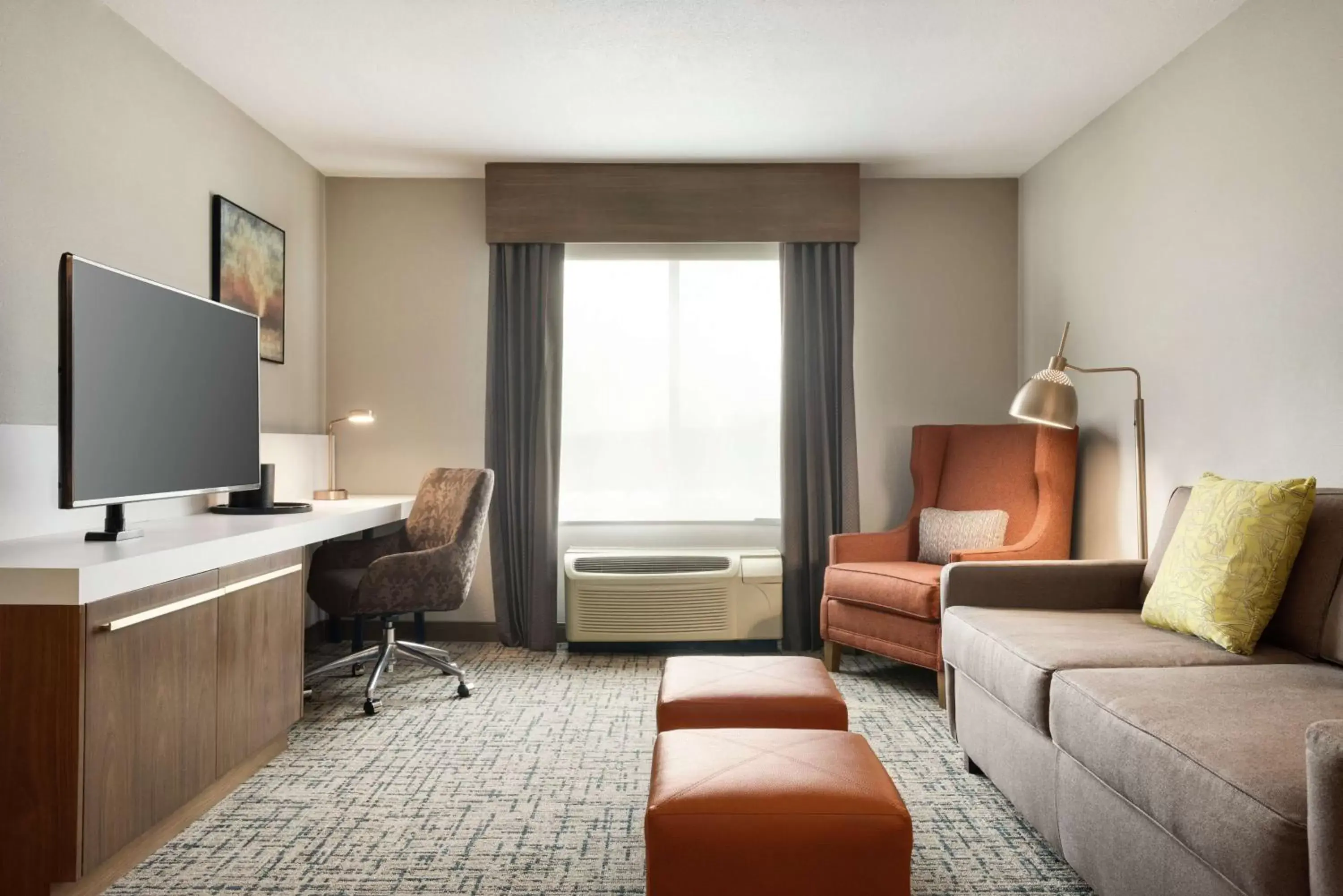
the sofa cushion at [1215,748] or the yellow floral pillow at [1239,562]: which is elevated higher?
the yellow floral pillow at [1239,562]

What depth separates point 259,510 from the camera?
11.3ft

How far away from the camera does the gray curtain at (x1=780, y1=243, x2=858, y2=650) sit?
4.68 meters

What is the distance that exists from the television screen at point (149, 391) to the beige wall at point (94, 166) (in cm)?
38

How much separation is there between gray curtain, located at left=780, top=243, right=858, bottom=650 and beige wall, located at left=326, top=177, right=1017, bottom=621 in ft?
0.60

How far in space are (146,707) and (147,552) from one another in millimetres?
377

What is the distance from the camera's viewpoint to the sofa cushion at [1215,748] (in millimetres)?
1385

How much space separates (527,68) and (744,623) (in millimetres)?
2706

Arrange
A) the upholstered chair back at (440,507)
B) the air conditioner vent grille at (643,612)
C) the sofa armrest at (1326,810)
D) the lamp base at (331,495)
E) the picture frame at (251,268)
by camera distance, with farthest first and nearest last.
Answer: the air conditioner vent grille at (643,612)
the lamp base at (331,495)
the upholstered chair back at (440,507)
the picture frame at (251,268)
the sofa armrest at (1326,810)

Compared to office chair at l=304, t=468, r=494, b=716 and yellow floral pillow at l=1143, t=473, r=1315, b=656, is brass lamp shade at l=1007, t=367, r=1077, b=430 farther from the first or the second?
office chair at l=304, t=468, r=494, b=716

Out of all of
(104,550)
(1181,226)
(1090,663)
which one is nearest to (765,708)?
(1090,663)

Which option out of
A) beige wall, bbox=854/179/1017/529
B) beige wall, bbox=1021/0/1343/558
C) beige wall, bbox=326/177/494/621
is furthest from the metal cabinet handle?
beige wall, bbox=1021/0/1343/558

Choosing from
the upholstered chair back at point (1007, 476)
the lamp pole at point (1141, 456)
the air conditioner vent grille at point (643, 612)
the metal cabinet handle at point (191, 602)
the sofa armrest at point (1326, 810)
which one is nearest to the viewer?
the sofa armrest at point (1326, 810)

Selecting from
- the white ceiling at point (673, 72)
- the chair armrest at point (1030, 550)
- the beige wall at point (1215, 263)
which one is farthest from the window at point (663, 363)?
the beige wall at point (1215, 263)

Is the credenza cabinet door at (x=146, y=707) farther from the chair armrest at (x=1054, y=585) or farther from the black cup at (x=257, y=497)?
the chair armrest at (x=1054, y=585)
